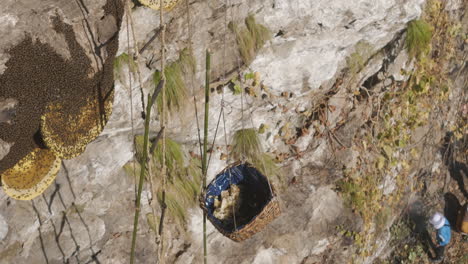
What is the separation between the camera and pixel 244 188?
3.48m

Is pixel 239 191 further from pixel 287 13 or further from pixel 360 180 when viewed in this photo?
pixel 360 180

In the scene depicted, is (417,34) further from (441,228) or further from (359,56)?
(441,228)

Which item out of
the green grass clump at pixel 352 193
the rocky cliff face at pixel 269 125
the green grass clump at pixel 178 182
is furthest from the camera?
the green grass clump at pixel 352 193

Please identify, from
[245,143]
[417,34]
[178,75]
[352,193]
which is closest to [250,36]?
[178,75]

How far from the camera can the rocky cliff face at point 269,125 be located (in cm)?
300

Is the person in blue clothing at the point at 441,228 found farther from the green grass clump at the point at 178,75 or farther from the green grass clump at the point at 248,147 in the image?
the green grass clump at the point at 178,75

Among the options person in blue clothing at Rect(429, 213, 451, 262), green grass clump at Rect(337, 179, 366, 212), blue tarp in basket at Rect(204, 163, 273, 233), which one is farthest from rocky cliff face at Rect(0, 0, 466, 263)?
person in blue clothing at Rect(429, 213, 451, 262)

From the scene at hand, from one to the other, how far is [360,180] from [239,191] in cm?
204

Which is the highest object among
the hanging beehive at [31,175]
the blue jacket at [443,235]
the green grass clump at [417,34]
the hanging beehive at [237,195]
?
the hanging beehive at [31,175]

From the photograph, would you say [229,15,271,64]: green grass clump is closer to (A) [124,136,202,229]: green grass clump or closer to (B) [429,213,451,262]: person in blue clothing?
(A) [124,136,202,229]: green grass clump

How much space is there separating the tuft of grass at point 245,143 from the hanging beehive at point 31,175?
1568 mm

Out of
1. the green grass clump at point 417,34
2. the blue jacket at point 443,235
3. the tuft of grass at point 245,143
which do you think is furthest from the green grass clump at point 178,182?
the blue jacket at point 443,235

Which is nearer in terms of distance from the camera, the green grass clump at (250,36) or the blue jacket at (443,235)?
the green grass clump at (250,36)

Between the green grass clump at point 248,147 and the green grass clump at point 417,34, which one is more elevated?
the green grass clump at point 417,34
